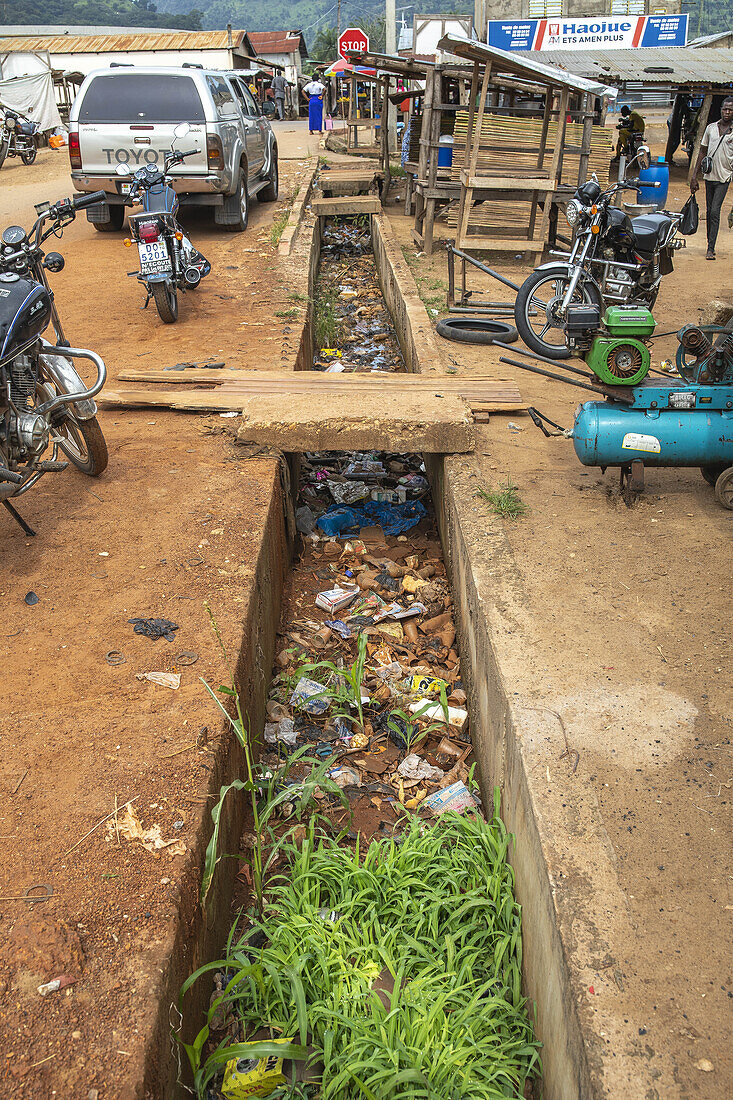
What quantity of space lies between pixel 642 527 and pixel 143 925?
9.72ft

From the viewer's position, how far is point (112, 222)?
10805 millimetres

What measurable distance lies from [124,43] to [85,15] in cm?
5821

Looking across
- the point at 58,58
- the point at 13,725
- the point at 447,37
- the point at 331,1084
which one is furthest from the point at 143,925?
the point at 58,58

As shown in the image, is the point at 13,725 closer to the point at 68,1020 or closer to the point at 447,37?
the point at 68,1020

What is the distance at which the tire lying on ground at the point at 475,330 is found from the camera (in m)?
6.92

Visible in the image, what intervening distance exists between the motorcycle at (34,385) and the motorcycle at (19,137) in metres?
17.4

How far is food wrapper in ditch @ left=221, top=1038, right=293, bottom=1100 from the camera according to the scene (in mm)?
2158

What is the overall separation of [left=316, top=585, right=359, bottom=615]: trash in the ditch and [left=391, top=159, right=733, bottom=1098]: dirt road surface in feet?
2.95

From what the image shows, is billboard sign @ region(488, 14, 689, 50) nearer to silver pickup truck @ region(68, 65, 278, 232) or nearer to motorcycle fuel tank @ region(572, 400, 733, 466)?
silver pickup truck @ region(68, 65, 278, 232)

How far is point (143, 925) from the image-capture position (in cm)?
204

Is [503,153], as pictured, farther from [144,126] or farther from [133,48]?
[133,48]

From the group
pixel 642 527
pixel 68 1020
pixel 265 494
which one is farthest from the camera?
pixel 265 494

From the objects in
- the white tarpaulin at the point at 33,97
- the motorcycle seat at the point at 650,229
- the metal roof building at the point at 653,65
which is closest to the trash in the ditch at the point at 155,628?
the motorcycle seat at the point at 650,229

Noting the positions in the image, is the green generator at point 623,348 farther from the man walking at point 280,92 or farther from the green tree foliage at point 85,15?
the green tree foliage at point 85,15
